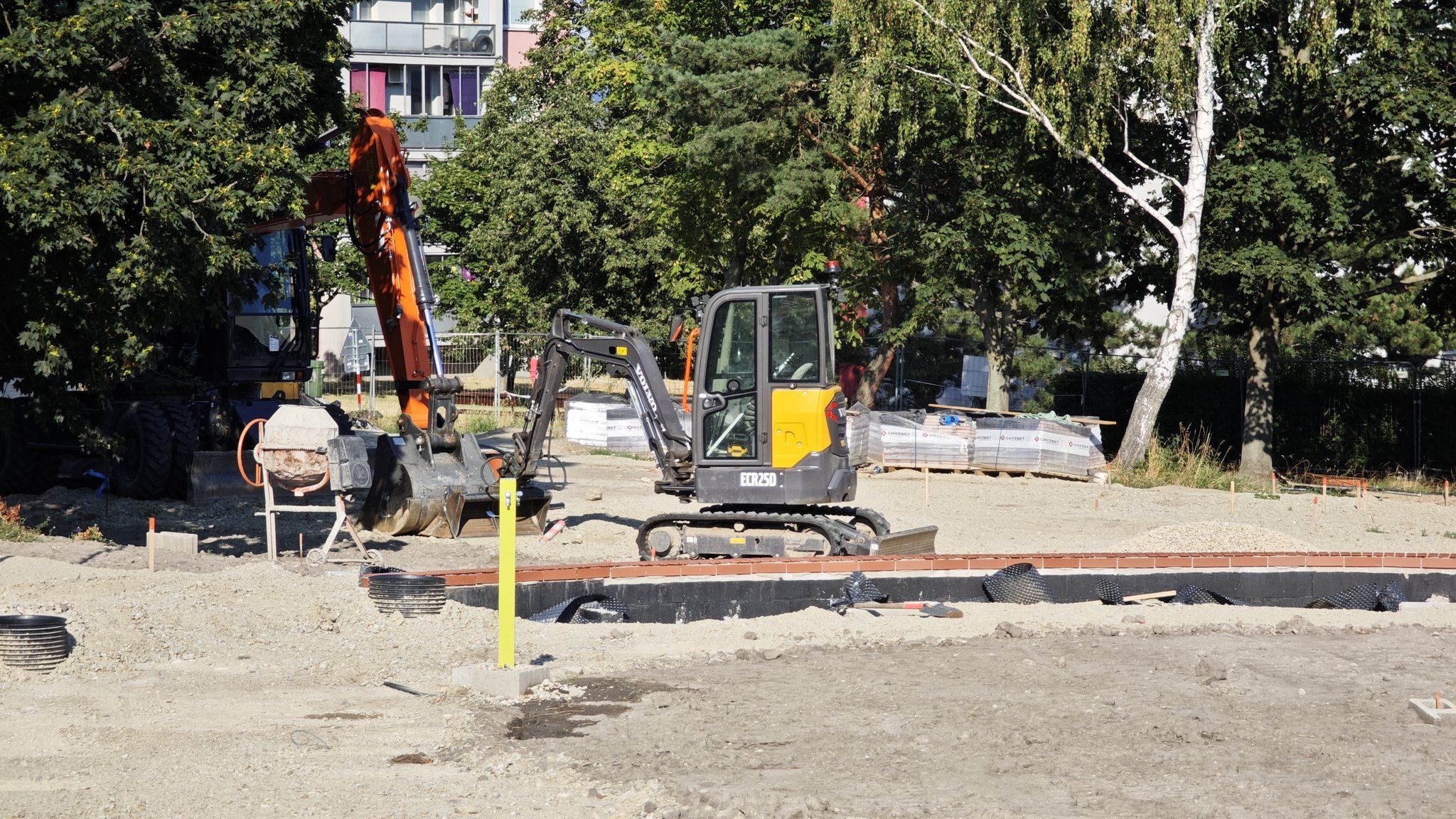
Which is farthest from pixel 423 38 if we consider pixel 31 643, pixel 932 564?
pixel 31 643

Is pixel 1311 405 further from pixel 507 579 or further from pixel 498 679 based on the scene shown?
pixel 498 679

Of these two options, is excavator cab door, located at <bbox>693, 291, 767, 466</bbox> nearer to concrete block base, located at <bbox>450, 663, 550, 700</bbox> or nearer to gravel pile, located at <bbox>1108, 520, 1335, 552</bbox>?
gravel pile, located at <bbox>1108, 520, 1335, 552</bbox>

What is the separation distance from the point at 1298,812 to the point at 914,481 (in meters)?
17.2

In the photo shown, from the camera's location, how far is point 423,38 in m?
49.4

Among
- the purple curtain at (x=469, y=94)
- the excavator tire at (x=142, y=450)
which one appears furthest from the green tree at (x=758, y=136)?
the purple curtain at (x=469, y=94)

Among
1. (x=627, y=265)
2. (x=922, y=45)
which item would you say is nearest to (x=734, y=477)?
(x=922, y=45)

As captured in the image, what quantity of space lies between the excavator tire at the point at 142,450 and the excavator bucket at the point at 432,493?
318cm

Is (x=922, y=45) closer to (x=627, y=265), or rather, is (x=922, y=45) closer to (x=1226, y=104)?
(x=1226, y=104)

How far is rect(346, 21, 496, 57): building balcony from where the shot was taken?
161ft

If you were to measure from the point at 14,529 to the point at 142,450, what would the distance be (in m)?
2.99

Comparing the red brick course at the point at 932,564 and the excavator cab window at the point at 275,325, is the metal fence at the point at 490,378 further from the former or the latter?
the red brick course at the point at 932,564

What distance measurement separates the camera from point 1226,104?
24500 millimetres

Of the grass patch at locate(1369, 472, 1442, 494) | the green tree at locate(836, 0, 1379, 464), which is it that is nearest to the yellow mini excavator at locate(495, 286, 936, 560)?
the green tree at locate(836, 0, 1379, 464)

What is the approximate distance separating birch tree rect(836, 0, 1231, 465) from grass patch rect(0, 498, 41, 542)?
16123mm
